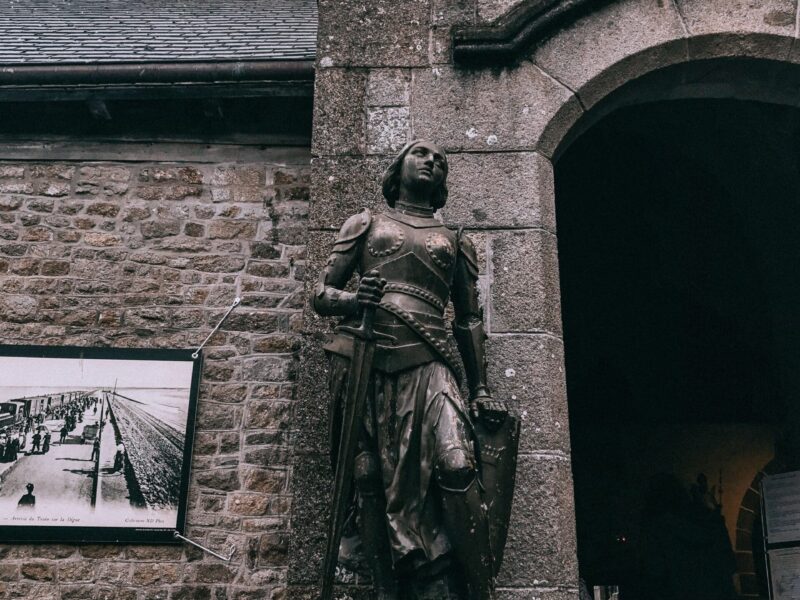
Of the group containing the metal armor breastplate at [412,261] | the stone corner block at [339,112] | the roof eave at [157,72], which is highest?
the roof eave at [157,72]

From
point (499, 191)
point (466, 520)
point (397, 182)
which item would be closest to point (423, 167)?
point (397, 182)

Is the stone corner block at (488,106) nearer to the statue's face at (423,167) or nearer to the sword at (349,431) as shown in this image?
the statue's face at (423,167)

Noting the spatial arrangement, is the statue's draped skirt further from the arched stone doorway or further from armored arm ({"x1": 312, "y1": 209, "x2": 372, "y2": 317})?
the arched stone doorway

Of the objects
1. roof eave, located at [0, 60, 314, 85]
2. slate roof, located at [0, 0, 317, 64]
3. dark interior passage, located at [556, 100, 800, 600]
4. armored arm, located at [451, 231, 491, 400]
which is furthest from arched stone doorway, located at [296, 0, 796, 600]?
dark interior passage, located at [556, 100, 800, 600]

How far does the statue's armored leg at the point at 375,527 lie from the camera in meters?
2.99

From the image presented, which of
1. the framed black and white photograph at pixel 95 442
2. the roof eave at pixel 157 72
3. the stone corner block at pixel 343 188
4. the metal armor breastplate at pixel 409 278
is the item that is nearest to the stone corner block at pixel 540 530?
the metal armor breastplate at pixel 409 278

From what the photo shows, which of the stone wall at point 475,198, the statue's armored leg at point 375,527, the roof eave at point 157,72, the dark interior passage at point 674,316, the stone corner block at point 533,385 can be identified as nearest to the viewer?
the statue's armored leg at point 375,527

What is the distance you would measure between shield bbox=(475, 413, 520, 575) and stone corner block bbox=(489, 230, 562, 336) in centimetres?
81

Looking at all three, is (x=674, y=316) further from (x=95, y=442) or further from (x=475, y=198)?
(x=95, y=442)

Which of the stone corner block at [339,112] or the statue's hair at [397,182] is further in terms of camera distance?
the stone corner block at [339,112]

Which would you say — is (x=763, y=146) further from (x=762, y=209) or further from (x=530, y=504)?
(x=530, y=504)

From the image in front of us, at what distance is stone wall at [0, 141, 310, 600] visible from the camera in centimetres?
466

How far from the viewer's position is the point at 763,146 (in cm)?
654

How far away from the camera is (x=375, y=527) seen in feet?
9.88
